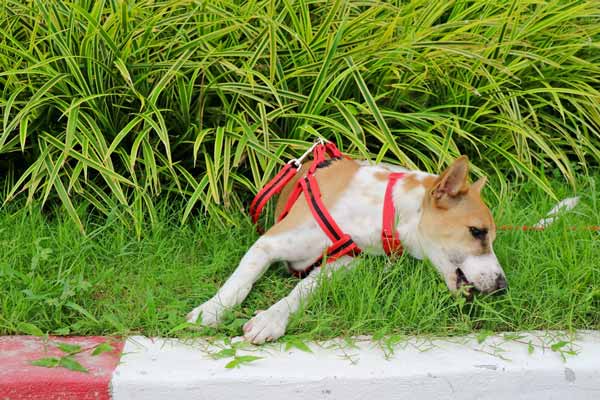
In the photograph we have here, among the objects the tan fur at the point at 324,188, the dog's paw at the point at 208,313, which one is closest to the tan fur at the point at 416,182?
the tan fur at the point at 324,188

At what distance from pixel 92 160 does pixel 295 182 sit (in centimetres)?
92

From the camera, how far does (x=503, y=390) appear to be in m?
2.77

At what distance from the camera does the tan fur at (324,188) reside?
10.8 ft

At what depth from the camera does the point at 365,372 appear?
2691 mm

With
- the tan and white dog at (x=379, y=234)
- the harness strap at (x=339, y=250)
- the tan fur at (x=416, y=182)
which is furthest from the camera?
the tan fur at (x=416, y=182)

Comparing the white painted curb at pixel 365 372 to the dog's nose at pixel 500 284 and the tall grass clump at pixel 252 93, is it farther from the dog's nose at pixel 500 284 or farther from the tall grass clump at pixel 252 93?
the tall grass clump at pixel 252 93

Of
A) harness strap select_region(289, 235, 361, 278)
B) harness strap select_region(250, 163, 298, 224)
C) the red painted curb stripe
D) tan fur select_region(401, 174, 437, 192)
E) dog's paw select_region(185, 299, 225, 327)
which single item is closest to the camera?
the red painted curb stripe

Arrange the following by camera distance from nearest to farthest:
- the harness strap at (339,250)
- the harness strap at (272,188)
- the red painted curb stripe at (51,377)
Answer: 1. the red painted curb stripe at (51,377)
2. the harness strap at (339,250)
3. the harness strap at (272,188)

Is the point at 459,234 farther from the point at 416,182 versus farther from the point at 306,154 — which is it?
the point at 306,154

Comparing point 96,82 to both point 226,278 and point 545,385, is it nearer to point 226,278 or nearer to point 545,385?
point 226,278

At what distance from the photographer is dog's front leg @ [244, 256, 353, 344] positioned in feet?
9.32

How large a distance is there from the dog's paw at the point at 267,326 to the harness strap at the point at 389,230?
0.56 meters

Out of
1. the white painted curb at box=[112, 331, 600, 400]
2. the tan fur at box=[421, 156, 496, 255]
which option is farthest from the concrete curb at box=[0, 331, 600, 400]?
the tan fur at box=[421, 156, 496, 255]

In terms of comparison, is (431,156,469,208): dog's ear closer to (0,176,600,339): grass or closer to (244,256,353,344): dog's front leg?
(0,176,600,339): grass
